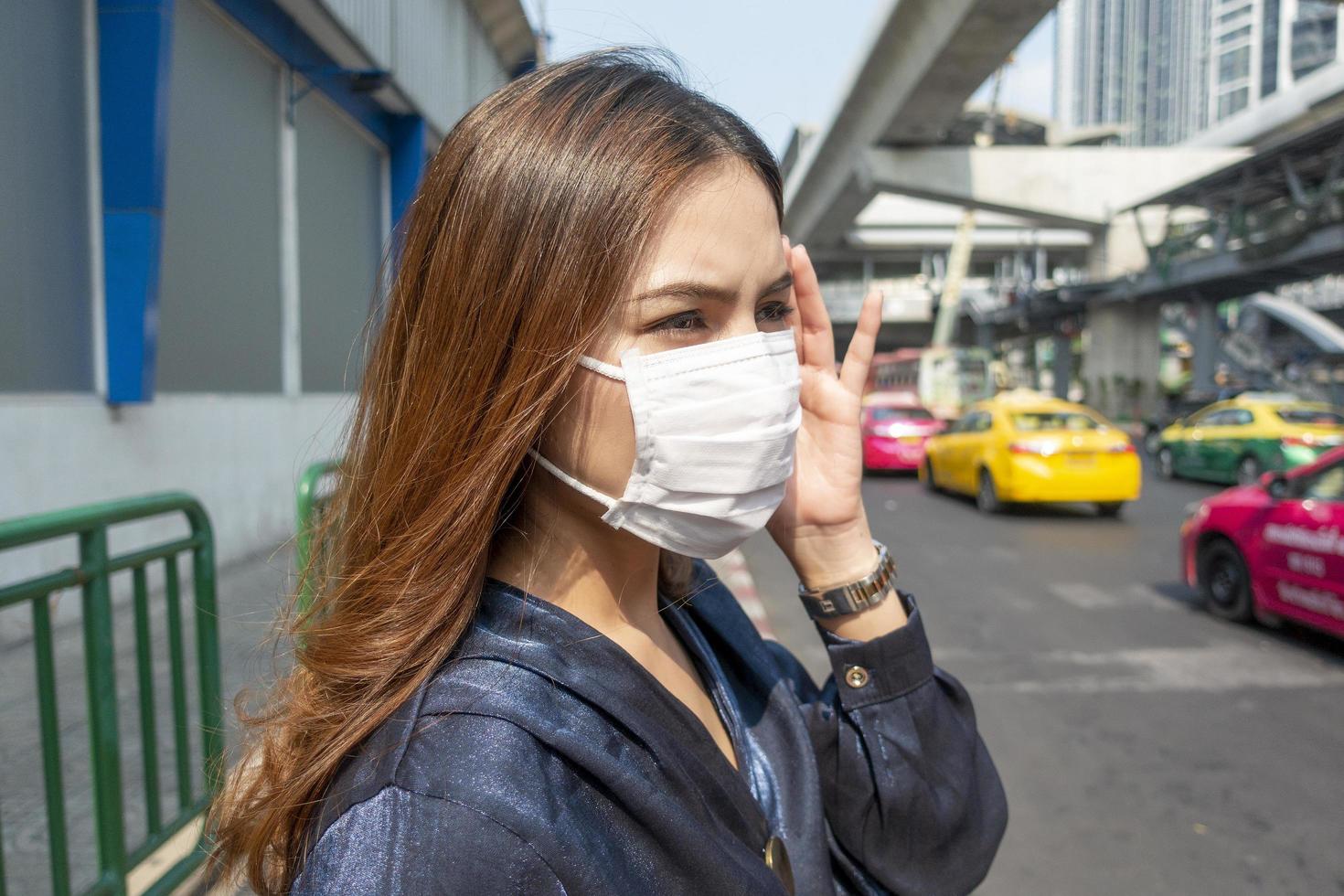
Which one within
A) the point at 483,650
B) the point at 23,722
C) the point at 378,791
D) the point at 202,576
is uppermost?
the point at 483,650

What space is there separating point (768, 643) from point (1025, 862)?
85.5 inches

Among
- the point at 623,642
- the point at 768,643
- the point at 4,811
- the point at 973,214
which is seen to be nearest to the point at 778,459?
the point at 623,642

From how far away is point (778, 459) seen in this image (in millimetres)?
1428

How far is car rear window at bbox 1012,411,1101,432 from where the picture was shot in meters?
11.9

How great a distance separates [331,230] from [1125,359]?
2693 cm

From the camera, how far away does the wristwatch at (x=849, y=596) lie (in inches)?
60.1

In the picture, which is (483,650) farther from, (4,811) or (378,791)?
(4,811)

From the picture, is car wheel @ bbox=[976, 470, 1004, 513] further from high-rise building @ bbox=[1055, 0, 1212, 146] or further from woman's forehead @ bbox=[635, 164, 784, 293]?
high-rise building @ bbox=[1055, 0, 1212, 146]

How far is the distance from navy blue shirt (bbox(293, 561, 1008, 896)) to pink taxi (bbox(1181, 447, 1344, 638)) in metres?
5.25

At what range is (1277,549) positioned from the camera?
6.04m

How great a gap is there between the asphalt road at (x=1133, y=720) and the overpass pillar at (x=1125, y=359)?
22763mm

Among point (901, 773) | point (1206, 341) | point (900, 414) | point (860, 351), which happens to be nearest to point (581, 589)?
point (901, 773)

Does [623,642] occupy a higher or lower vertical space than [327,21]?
lower

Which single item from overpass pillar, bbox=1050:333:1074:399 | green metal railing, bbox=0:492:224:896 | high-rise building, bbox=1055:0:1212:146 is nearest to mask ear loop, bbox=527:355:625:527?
green metal railing, bbox=0:492:224:896
